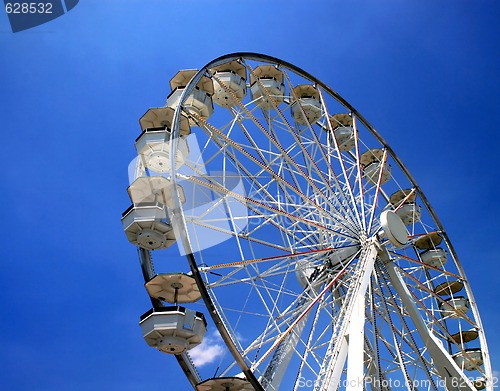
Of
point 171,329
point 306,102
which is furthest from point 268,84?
point 171,329

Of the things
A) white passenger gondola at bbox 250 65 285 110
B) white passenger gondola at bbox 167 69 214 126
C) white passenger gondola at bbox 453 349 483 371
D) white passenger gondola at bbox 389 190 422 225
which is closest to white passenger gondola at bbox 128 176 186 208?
white passenger gondola at bbox 167 69 214 126

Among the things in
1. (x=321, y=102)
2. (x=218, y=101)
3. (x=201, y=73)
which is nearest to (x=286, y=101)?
(x=321, y=102)

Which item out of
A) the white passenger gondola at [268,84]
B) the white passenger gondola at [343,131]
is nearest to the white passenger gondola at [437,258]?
the white passenger gondola at [343,131]

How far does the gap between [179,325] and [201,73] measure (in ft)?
19.2

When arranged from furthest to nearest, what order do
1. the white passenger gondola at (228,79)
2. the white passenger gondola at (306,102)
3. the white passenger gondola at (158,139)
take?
the white passenger gondola at (306,102) < the white passenger gondola at (228,79) < the white passenger gondola at (158,139)

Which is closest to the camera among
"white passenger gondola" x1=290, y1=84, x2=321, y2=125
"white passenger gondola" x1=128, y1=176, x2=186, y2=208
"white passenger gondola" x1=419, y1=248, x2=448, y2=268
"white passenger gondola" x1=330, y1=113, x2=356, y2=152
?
"white passenger gondola" x1=128, y1=176, x2=186, y2=208

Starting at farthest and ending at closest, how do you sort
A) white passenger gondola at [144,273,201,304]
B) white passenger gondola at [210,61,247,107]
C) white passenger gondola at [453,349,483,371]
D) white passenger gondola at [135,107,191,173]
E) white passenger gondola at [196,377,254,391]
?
white passenger gondola at [453,349,483,371] < white passenger gondola at [210,61,247,107] < white passenger gondola at [135,107,191,173] < white passenger gondola at [144,273,201,304] < white passenger gondola at [196,377,254,391]

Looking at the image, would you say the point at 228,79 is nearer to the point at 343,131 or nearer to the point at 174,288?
the point at 343,131

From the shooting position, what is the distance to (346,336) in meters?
9.58

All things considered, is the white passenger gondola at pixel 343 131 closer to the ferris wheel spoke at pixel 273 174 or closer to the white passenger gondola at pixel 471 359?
the ferris wheel spoke at pixel 273 174

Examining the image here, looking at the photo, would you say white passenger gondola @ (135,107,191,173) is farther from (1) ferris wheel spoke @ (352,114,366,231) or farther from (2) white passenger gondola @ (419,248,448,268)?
(2) white passenger gondola @ (419,248,448,268)

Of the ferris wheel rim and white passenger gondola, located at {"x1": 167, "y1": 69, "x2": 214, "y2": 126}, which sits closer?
the ferris wheel rim

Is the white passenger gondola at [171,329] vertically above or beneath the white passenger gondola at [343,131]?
beneath

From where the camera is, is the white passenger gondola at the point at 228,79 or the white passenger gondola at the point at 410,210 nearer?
the white passenger gondola at the point at 228,79
